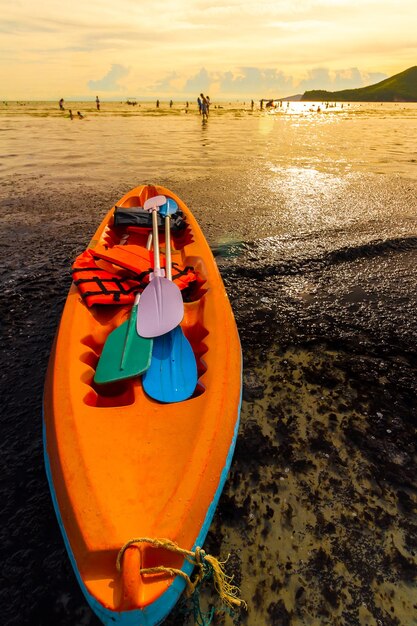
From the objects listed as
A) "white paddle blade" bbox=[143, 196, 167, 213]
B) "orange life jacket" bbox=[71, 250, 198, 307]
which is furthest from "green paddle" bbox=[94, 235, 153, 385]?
"white paddle blade" bbox=[143, 196, 167, 213]

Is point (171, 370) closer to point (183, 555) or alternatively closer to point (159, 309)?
point (159, 309)

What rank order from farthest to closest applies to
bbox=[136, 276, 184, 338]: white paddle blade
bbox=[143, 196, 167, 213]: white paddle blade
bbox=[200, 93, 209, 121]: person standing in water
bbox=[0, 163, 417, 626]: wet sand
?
bbox=[200, 93, 209, 121]: person standing in water
bbox=[143, 196, 167, 213]: white paddle blade
bbox=[136, 276, 184, 338]: white paddle blade
bbox=[0, 163, 417, 626]: wet sand

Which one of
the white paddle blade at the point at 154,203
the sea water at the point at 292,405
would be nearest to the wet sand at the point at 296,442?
the sea water at the point at 292,405

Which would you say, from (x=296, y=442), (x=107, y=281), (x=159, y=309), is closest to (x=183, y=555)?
(x=296, y=442)

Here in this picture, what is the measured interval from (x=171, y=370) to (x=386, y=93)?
196 metres

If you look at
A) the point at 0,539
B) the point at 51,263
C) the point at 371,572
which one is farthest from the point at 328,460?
the point at 51,263

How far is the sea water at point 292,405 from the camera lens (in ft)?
6.39

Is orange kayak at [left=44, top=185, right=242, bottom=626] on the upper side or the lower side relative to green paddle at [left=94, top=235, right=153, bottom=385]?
lower

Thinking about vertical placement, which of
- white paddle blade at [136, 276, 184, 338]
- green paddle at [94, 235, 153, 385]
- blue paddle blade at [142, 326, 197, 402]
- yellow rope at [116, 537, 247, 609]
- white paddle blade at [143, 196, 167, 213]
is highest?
white paddle blade at [143, 196, 167, 213]

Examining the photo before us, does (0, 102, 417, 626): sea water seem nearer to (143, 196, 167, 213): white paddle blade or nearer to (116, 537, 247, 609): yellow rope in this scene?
(116, 537, 247, 609): yellow rope

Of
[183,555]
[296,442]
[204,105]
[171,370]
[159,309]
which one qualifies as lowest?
[296,442]

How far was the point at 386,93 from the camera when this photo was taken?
6117 inches

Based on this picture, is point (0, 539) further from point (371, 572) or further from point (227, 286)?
point (227, 286)

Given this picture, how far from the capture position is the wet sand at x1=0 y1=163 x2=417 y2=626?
6.29 feet
